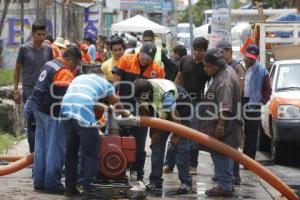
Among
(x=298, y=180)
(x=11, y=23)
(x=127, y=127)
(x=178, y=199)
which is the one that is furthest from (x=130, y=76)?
(x=11, y=23)

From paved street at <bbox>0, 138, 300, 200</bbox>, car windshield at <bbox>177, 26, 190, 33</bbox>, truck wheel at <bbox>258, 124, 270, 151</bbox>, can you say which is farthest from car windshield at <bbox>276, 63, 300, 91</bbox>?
car windshield at <bbox>177, 26, 190, 33</bbox>

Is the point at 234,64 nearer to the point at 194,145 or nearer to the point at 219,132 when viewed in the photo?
the point at 194,145

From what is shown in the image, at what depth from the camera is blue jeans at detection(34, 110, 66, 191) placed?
1058 cm

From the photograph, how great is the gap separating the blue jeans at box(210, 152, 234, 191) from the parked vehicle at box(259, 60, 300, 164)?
349 centimetres

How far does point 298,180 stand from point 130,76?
3.27 meters

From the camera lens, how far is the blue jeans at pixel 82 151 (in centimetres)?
989

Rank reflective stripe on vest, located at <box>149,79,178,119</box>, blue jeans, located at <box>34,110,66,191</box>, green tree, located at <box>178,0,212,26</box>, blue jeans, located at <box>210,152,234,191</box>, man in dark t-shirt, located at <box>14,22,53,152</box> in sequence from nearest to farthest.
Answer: reflective stripe on vest, located at <box>149,79,178,119</box>, blue jeans, located at <box>34,110,66,191</box>, blue jeans, located at <box>210,152,234,191</box>, man in dark t-shirt, located at <box>14,22,53,152</box>, green tree, located at <box>178,0,212,26</box>

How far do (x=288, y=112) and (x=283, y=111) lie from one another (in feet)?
0.28

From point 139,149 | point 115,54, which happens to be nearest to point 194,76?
point 115,54

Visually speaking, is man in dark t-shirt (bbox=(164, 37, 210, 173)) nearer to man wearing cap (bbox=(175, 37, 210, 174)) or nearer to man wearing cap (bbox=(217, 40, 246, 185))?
man wearing cap (bbox=(175, 37, 210, 174))

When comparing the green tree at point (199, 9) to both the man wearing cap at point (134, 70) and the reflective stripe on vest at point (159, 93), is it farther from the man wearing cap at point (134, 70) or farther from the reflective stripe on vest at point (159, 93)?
the reflective stripe on vest at point (159, 93)

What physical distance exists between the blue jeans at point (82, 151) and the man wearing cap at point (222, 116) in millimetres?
1522

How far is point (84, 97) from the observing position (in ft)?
32.6

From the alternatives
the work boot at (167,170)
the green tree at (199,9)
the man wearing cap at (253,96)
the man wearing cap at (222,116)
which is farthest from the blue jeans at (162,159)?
the green tree at (199,9)
